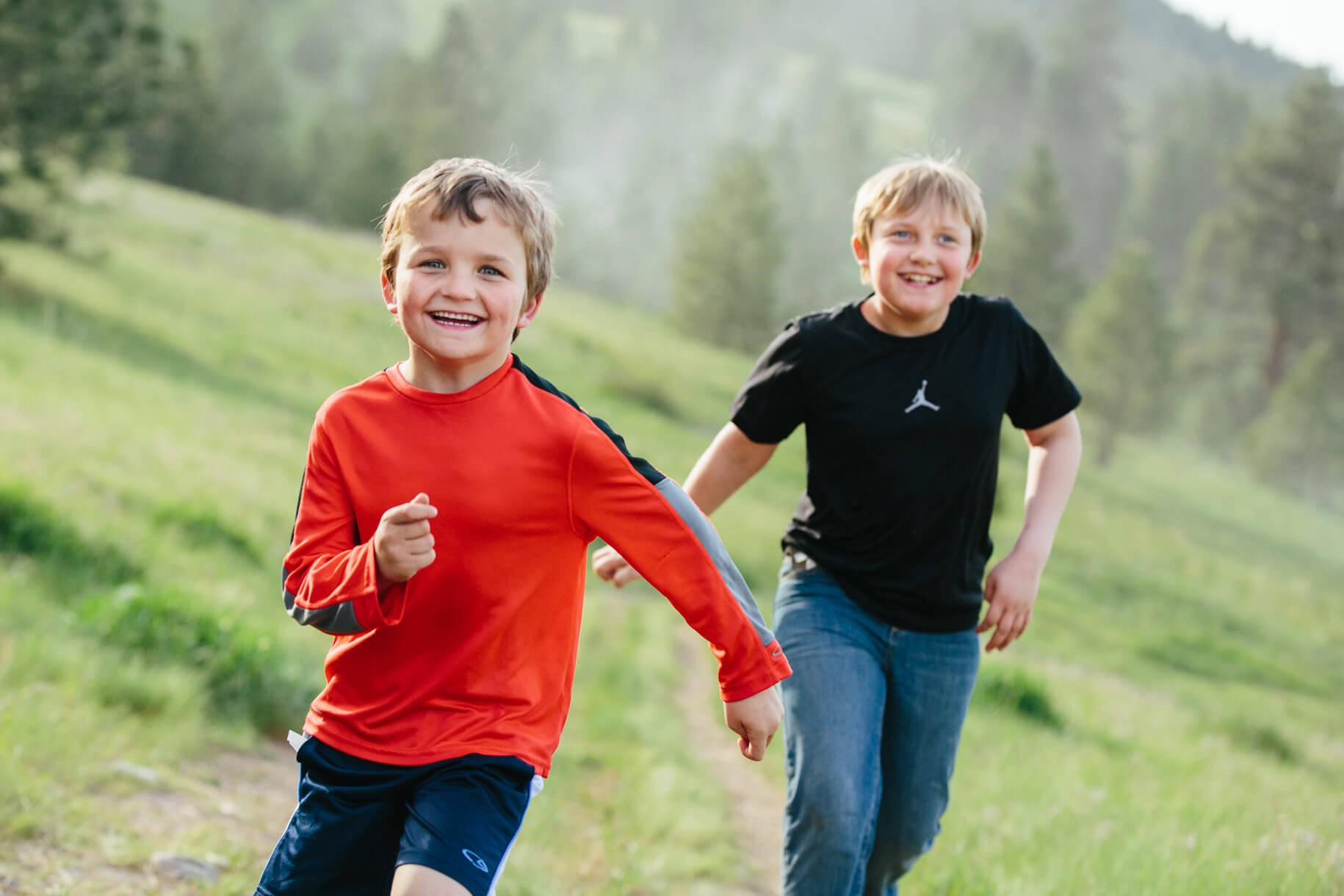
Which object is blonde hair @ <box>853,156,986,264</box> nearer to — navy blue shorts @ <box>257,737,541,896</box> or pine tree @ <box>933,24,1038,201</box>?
navy blue shorts @ <box>257,737,541,896</box>

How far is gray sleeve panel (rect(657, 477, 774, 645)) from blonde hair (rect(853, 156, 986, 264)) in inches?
64.2

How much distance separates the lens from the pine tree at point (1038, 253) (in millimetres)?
47781

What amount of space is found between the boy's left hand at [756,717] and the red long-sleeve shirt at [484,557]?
0.10ft

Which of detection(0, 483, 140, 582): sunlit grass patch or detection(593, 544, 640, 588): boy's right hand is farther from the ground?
detection(593, 544, 640, 588): boy's right hand

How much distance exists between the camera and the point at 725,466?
4.07m

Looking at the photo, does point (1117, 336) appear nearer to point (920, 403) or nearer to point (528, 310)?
point (920, 403)

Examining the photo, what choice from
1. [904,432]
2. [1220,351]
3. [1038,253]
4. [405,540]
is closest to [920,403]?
[904,432]

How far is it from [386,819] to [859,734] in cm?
154

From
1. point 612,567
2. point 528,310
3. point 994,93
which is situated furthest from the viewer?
point 994,93

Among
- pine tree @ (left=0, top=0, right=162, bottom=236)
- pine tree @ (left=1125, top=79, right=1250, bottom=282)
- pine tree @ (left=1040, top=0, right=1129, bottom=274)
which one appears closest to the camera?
pine tree @ (left=0, top=0, right=162, bottom=236)

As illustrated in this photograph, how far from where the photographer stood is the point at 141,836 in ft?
13.7

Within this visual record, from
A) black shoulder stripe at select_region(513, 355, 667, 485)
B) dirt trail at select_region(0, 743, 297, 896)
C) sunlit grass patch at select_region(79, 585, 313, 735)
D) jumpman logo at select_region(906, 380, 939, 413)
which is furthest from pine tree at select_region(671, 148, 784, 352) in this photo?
black shoulder stripe at select_region(513, 355, 667, 485)

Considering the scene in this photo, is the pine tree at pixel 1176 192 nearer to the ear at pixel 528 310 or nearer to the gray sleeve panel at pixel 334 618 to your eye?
the ear at pixel 528 310

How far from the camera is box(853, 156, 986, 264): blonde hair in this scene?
155 inches
